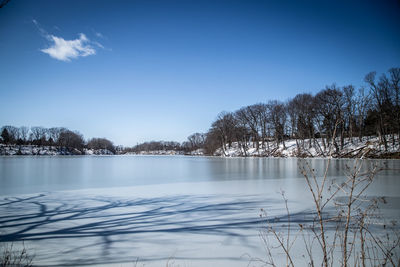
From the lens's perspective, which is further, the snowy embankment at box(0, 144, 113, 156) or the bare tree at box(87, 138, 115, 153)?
the bare tree at box(87, 138, 115, 153)

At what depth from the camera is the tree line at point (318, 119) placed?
29.4 metres

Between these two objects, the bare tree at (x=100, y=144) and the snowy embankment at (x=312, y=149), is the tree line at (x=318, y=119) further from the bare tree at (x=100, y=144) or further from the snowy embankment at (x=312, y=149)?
the bare tree at (x=100, y=144)

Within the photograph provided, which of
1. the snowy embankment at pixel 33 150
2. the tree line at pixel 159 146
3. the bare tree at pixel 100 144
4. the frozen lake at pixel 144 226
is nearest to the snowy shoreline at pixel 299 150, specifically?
the snowy embankment at pixel 33 150

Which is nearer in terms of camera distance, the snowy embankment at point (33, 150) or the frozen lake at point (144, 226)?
the frozen lake at point (144, 226)

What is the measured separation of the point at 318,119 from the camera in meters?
36.3

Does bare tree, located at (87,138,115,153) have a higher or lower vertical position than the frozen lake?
higher

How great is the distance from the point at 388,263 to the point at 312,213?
1.86m

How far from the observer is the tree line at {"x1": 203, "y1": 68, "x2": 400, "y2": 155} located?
29391 millimetres

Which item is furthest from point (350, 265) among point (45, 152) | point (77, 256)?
point (45, 152)

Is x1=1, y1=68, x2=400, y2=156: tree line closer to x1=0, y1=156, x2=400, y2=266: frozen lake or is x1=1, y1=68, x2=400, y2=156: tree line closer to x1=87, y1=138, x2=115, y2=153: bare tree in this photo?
x1=0, y1=156, x2=400, y2=266: frozen lake

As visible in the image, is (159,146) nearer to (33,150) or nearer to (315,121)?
(33,150)

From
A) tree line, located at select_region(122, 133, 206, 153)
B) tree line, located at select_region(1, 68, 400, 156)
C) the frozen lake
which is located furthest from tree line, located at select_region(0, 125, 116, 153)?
the frozen lake

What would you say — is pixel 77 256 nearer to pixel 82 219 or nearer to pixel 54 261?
pixel 54 261

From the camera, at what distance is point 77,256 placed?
263cm
